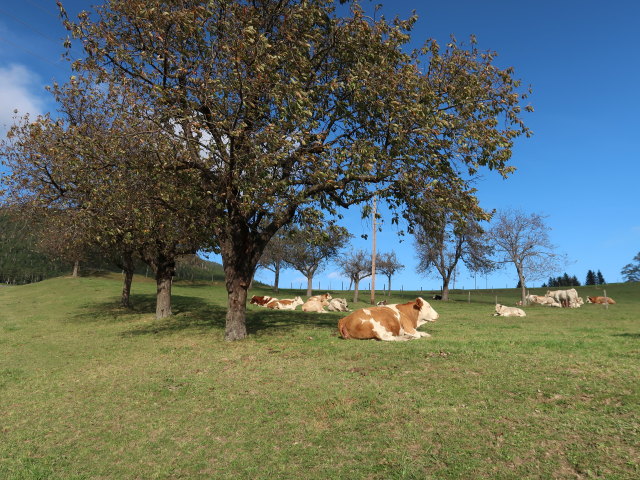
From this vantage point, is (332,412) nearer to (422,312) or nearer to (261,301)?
(422,312)

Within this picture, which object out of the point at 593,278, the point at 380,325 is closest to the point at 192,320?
the point at 380,325

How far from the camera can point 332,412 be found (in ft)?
25.5

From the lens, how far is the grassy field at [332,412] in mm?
5898

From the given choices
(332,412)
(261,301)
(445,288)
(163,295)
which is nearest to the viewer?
(332,412)

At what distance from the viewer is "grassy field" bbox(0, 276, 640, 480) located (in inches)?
232

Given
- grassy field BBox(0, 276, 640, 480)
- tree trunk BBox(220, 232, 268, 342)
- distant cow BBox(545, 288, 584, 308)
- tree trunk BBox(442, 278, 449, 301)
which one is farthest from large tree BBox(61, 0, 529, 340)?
tree trunk BBox(442, 278, 449, 301)

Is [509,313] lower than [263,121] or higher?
lower

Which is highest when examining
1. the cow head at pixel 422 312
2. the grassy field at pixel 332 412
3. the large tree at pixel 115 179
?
the large tree at pixel 115 179

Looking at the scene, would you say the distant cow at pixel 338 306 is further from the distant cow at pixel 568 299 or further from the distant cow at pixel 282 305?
the distant cow at pixel 568 299

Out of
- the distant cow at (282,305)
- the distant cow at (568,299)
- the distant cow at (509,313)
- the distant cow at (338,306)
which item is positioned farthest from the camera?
the distant cow at (568,299)

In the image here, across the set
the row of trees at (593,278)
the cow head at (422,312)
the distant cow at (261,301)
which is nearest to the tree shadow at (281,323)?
the cow head at (422,312)

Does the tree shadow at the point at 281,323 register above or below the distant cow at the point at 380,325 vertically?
below

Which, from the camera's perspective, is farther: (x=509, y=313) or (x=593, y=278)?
(x=593, y=278)

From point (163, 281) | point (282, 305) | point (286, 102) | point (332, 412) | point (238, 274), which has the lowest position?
point (332, 412)
